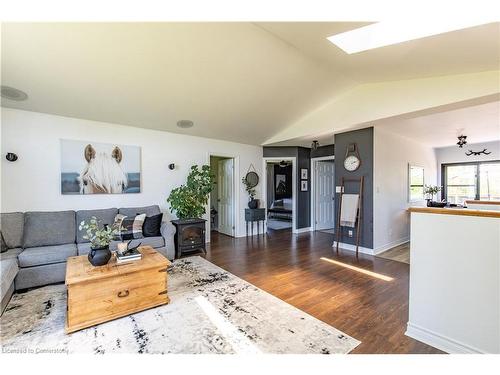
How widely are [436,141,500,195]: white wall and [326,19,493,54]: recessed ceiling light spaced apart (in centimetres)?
665

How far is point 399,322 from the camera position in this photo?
2.13 metres

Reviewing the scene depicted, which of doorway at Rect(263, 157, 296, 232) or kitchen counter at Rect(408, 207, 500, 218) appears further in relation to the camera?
doorway at Rect(263, 157, 296, 232)

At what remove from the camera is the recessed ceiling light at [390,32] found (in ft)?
5.85

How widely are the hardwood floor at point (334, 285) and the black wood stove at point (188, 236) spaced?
318 mm

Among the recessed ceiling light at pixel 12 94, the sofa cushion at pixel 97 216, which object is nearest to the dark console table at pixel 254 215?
the sofa cushion at pixel 97 216

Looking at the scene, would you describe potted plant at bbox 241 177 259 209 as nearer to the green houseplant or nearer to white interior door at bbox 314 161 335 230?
the green houseplant

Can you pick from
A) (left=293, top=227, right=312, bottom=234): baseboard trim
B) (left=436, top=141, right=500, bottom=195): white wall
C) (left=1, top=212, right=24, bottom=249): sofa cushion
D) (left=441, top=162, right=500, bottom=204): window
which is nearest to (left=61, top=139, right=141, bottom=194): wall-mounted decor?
(left=1, top=212, right=24, bottom=249): sofa cushion

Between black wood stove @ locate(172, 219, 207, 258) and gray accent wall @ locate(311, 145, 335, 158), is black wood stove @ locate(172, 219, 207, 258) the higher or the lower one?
the lower one

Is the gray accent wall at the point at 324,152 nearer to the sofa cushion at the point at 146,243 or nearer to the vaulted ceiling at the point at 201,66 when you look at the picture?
the vaulted ceiling at the point at 201,66

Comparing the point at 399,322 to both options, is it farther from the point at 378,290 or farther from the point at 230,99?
the point at 230,99

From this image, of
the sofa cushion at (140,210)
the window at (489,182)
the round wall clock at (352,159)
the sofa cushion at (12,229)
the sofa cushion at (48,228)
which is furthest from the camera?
the window at (489,182)

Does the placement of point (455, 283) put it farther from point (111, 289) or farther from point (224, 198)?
point (224, 198)

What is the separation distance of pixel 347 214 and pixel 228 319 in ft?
10.5

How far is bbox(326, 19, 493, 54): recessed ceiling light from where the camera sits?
1.78 metres
